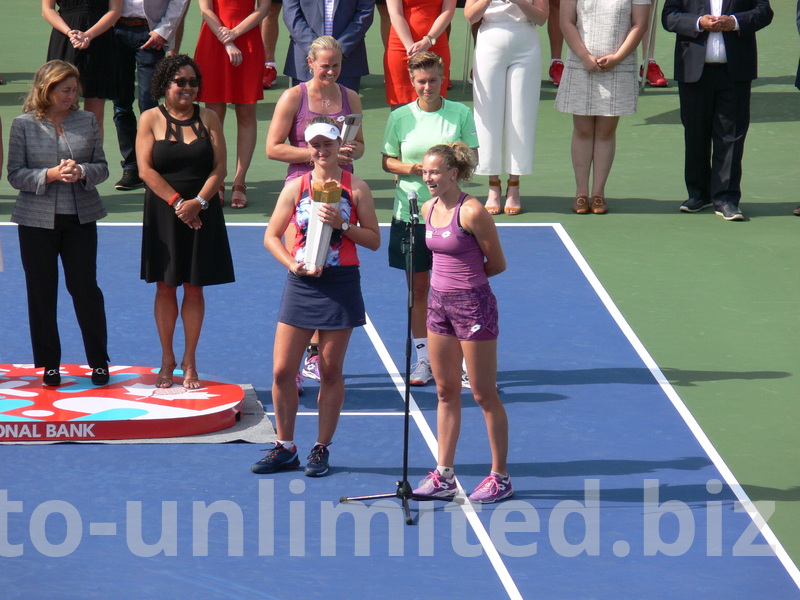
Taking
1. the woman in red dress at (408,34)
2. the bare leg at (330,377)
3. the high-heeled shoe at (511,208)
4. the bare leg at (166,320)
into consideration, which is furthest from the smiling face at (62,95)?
the high-heeled shoe at (511,208)

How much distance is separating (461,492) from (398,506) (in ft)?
1.32

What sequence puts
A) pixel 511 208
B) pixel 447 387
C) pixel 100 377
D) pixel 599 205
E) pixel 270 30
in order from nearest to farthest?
pixel 447 387, pixel 100 377, pixel 511 208, pixel 599 205, pixel 270 30

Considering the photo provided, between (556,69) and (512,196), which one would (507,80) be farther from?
(556,69)

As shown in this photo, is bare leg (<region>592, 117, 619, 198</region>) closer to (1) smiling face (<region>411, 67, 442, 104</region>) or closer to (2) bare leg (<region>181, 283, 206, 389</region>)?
(1) smiling face (<region>411, 67, 442, 104</region>)

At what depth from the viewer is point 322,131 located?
7.21 m

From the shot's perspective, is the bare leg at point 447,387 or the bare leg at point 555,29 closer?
the bare leg at point 447,387

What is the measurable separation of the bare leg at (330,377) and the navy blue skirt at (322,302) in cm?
9

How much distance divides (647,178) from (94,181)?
24.7 ft

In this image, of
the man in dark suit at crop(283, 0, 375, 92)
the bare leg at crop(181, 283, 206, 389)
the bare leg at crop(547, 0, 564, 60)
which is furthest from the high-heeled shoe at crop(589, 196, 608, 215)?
the bare leg at crop(181, 283, 206, 389)

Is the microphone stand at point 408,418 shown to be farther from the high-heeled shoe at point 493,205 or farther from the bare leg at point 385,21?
the bare leg at point 385,21

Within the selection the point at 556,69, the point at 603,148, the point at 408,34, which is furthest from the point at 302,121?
the point at 556,69

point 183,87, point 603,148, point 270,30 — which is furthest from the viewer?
point 270,30

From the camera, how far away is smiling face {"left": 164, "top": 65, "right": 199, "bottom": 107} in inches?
320

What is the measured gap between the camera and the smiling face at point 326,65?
818 centimetres
